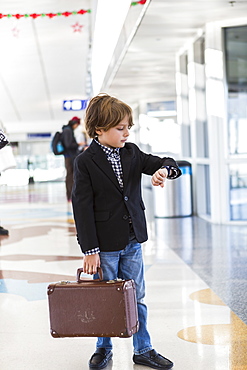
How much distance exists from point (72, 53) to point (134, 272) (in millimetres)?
18370

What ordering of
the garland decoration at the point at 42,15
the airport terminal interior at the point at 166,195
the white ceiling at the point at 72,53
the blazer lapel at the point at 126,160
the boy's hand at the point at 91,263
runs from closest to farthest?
1. the boy's hand at the point at 91,263
2. the blazer lapel at the point at 126,160
3. the airport terminal interior at the point at 166,195
4. the white ceiling at the point at 72,53
5. the garland decoration at the point at 42,15

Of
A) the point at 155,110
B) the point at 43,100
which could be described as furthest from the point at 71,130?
the point at 43,100

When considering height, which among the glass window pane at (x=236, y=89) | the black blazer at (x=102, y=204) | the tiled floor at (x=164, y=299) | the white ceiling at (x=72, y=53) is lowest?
the tiled floor at (x=164, y=299)

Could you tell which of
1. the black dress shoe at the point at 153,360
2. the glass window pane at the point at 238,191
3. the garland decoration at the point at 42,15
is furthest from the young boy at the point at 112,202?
the garland decoration at the point at 42,15

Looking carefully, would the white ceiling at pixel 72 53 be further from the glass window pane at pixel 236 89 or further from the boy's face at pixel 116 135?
the boy's face at pixel 116 135

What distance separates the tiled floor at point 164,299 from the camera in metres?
3.41

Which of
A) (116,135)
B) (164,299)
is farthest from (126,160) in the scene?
(164,299)

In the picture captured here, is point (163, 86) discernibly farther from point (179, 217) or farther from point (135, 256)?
point (135, 256)

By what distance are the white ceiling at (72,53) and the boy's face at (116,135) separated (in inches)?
203

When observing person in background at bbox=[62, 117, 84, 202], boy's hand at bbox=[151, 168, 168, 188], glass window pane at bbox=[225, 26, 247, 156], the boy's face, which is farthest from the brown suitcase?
person in background at bbox=[62, 117, 84, 202]

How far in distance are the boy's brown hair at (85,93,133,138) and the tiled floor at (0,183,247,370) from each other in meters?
1.22

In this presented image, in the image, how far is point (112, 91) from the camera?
59.1 ft

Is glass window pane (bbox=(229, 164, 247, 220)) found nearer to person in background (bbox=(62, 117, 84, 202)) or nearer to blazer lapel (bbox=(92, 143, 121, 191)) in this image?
person in background (bbox=(62, 117, 84, 202))

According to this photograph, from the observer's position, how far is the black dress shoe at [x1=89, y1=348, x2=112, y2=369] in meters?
3.21
